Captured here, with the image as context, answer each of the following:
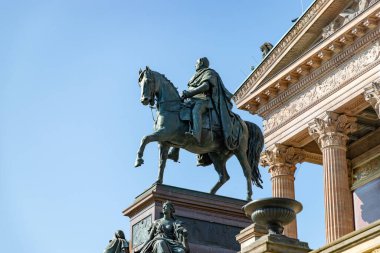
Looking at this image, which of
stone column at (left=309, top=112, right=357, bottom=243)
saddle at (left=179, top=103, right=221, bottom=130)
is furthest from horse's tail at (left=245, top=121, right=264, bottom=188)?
stone column at (left=309, top=112, right=357, bottom=243)

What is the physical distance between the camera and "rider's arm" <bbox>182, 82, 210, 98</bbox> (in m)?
24.0

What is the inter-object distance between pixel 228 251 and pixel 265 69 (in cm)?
2770

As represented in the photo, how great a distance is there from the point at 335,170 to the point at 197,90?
2079 centimetres

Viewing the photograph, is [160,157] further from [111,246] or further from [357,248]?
[357,248]

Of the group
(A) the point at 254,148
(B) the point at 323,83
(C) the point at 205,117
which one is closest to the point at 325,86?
(B) the point at 323,83

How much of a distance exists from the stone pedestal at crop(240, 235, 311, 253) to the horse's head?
566 cm

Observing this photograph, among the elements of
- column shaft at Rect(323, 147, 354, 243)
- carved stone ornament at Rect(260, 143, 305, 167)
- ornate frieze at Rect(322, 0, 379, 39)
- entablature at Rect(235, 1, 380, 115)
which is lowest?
column shaft at Rect(323, 147, 354, 243)

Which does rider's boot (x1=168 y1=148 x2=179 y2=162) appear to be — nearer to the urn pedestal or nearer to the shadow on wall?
the urn pedestal

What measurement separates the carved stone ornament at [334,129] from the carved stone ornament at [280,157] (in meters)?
2.49

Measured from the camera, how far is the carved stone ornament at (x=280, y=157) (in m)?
47.7

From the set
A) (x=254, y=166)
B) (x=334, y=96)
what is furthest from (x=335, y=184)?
(x=254, y=166)

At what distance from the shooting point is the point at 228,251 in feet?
72.2

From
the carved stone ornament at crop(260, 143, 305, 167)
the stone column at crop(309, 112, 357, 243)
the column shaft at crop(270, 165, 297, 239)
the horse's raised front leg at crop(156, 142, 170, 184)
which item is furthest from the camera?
the carved stone ornament at crop(260, 143, 305, 167)

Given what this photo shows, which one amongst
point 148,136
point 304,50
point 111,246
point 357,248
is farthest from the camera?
point 304,50
